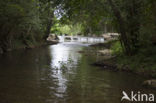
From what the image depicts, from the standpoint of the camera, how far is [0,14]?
20703 millimetres

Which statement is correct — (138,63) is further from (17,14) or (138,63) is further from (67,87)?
(17,14)

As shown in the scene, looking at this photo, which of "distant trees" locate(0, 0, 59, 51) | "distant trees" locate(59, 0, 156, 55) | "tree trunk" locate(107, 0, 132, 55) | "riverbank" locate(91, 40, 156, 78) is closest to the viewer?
"riverbank" locate(91, 40, 156, 78)

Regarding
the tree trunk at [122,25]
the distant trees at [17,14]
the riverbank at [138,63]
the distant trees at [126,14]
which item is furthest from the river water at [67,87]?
the distant trees at [17,14]

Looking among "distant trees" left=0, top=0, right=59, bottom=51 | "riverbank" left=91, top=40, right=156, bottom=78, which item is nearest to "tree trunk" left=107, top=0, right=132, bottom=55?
"riverbank" left=91, top=40, right=156, bottom=78

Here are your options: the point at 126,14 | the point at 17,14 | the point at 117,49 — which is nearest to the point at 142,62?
the point at 126,14

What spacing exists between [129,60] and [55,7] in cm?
643

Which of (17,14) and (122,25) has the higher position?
(17,14)

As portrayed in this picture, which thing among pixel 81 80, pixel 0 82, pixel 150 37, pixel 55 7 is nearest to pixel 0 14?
pixel 55 7

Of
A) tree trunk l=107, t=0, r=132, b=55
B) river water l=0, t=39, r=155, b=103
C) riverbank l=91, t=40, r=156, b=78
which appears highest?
tree trunk l=107, t=0, r=132, b=55

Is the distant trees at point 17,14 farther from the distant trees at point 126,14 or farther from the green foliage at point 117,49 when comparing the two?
the green foliage at point 117,49

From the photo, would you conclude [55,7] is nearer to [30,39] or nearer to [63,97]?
[63,97]

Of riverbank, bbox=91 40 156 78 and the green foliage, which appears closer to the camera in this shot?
riverbank, bbox=91 40 156 78

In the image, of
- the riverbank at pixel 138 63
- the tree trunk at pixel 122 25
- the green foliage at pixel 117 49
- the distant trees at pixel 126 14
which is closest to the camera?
the riverbank at pixel 138 63

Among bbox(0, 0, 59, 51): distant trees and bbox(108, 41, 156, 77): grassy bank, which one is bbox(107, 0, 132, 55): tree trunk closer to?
bbox(108, 41, 156, 77): grassy bank
